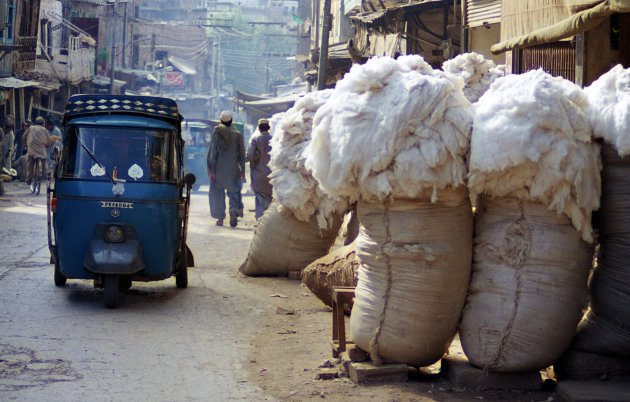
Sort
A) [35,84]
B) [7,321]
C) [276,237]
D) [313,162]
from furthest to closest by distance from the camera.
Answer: [35,84] < [276,237] < [7,321] < [313,162]

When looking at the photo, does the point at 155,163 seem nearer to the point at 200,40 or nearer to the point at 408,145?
the point at 408,145

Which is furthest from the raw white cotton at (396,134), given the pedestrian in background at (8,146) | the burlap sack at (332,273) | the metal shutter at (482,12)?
the pedestrian in background at (8,146)

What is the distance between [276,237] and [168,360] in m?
3.88

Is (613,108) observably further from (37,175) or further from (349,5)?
(349,5)

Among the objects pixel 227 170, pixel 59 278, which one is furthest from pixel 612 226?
pixel 227 170

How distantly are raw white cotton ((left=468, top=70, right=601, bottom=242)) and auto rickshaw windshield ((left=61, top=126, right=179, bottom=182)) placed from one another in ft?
15.9

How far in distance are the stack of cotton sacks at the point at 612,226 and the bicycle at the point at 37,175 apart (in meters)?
20.6

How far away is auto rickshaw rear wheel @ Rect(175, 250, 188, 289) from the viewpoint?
35.1ft

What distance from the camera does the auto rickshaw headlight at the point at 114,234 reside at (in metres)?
9.40

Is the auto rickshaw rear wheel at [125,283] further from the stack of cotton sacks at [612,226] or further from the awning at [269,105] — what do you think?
the awning at [269,105]

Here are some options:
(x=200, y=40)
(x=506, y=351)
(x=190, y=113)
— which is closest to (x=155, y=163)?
(x=506, y=351)

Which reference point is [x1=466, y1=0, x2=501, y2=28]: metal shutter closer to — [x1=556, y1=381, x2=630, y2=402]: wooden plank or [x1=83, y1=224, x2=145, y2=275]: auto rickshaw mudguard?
[x1=83, y1=224, x2=145, y2=275]: auto rickshaw mudguard

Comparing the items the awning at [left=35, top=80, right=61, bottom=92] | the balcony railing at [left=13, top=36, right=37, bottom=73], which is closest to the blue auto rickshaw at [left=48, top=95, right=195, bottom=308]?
the balcony railing at [left=13, top=36, right=37, bottom=73]

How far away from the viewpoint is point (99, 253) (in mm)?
9258
